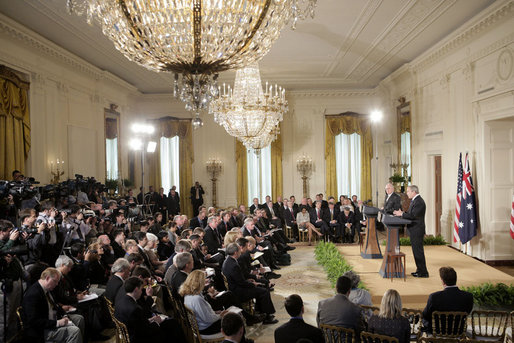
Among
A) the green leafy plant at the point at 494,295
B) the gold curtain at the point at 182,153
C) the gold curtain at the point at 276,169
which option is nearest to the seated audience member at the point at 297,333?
the green leafy plant at the point at 494,295

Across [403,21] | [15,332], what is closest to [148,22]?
[15,332]

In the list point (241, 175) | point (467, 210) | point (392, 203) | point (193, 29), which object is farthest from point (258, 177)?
point (193, 29)

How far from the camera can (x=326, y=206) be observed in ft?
43.9

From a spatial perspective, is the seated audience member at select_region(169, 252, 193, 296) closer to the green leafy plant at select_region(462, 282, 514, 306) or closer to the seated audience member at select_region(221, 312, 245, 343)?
the seated audience member at select_region(221, 312, 245, 343)

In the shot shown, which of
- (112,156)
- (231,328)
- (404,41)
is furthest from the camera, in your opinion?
(112,156)

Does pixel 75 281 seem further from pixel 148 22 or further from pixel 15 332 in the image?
pixel 148 22

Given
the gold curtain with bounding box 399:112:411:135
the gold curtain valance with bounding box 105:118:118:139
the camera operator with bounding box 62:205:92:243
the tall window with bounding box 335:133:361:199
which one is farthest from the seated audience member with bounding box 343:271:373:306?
the tall window with bounding box 335:133:361:199

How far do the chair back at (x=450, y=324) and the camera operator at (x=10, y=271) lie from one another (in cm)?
421

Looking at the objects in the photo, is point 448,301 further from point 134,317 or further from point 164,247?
point 164,247

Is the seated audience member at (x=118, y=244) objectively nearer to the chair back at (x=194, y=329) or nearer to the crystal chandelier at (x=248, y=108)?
the chair back at (x=194, y=329)

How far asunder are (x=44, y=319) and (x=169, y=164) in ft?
42.2

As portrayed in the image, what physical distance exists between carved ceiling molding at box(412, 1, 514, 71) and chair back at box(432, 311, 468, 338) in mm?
5931

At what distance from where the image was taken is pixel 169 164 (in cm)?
1708

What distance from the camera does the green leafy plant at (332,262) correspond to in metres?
7.82
